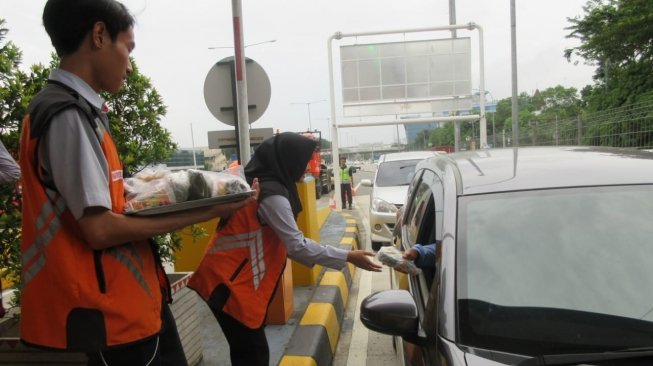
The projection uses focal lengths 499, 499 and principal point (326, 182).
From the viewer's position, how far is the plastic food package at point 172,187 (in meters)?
1.48

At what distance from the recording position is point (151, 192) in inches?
59.1

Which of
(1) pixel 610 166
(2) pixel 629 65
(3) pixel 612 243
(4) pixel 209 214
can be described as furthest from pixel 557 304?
(2) pixel 629 65

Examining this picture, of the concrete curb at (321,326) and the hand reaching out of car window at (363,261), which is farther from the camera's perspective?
the concrete curb at (321,326)

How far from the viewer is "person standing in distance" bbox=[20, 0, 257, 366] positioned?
50.8 inches

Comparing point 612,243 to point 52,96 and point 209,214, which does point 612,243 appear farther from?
point 52,96

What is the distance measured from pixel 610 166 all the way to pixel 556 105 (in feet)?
200

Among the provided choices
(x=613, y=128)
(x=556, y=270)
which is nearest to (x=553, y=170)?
(x=556, y=270)

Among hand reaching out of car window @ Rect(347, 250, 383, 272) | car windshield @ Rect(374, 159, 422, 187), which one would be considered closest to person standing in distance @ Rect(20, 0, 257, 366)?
hand reaching out of car window @ Rect(347, 250, 383, 272)

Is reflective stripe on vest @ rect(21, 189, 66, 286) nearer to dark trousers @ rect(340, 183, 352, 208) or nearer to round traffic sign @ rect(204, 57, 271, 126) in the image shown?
round traffic sign @ rect(204, 57, 271, 126)

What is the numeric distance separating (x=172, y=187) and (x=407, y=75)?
13.2 m

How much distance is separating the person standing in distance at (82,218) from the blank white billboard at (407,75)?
12.7 m

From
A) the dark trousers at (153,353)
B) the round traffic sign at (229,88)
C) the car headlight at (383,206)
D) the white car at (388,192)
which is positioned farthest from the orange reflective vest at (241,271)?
the car headlight at (383,206)

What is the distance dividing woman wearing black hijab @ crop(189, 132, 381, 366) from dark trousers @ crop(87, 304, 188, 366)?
0.56 m

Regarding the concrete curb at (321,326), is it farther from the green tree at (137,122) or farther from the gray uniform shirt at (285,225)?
the green tree at (137,122)
